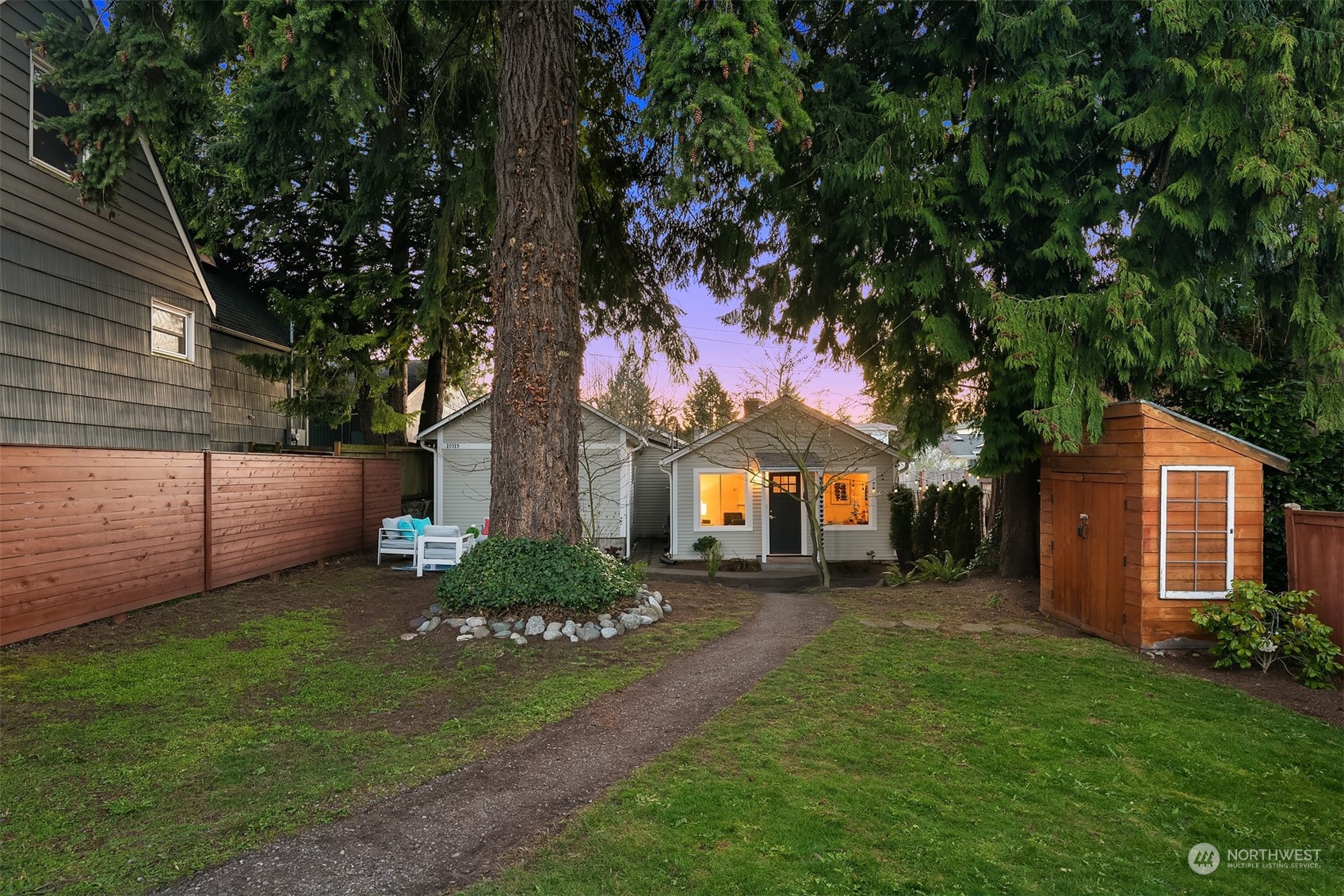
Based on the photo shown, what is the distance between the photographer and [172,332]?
10797 millimetres

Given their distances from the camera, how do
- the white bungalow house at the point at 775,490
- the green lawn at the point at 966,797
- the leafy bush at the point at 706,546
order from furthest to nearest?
the white bungalow house at the point at 775,490 → the leafy bush at the point at 706,546 → the green lawn at the point at 966,797

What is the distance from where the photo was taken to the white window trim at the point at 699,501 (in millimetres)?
15929

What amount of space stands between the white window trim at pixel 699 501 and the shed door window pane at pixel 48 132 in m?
12.0

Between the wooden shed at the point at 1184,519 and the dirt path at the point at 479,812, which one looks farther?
the wooden shed at the point at 1184,519

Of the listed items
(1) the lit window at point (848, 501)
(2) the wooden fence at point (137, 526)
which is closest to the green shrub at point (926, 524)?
(1) the lit window at point (848, 501)

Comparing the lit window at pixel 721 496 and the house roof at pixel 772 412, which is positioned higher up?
the house roof at pixel 772 412

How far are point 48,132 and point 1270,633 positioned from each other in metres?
14.6

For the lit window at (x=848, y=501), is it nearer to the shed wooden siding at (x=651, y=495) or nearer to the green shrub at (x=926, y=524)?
the green shrub at (x=926, y=524)

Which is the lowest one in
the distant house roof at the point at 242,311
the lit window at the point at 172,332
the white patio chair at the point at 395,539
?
the white patio chair at the point at 395,539

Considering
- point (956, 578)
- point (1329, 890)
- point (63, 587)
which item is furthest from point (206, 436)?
point (1329, 890)

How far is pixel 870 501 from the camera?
15.7m

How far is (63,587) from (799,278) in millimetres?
10090

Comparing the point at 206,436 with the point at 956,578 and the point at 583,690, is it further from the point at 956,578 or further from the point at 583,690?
the point at 956,578

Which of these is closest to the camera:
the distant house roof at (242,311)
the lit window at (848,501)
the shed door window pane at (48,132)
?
the shed door window pane at (48,132)
